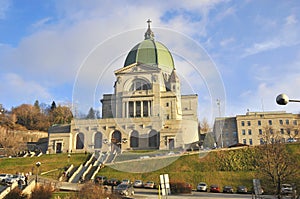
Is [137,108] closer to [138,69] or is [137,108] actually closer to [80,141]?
[138,69]

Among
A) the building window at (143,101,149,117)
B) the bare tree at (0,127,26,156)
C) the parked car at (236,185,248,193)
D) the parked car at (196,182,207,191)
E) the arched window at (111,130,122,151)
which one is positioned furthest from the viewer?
the building window at (143,101,149,117)

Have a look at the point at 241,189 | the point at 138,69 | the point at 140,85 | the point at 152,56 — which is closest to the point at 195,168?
the point at 241,189

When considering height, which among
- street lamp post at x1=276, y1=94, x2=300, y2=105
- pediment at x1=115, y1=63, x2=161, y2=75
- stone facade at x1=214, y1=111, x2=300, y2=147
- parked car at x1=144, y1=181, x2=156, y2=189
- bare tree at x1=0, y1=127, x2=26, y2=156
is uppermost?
pediment at x1=115, y1=63, x2=161, y2=75

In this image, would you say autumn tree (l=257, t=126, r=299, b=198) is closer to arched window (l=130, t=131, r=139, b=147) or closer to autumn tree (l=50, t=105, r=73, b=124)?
arched window (l=130, t=131, r=139, b=147)

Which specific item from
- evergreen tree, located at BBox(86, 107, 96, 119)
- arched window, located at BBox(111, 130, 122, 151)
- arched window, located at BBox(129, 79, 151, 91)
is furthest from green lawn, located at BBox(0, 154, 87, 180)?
arched window, located at BBox(129, 79, 151, 91)

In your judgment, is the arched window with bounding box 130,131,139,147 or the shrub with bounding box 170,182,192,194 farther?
the arched window with bounding box 130,131,139,147

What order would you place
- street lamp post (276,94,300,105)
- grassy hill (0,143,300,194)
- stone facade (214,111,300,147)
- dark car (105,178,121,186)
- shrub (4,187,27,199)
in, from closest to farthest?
street lamp post (276,94,300,105) < shrub (4,187,27,199) < dark car (105,178,121,186) < grassy hill (0,143,300,194) < stone facade (214,111,300,147)

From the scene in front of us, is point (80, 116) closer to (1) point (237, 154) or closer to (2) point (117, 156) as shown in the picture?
(2) point (117, 156)

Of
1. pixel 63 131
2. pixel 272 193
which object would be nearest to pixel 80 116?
pixel 63 131

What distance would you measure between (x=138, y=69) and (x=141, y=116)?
1120 centimetres

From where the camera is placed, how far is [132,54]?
252ft

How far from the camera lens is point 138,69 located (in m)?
69.6

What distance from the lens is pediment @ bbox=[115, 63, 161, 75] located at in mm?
69250

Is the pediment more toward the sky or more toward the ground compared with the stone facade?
more toward the sky
